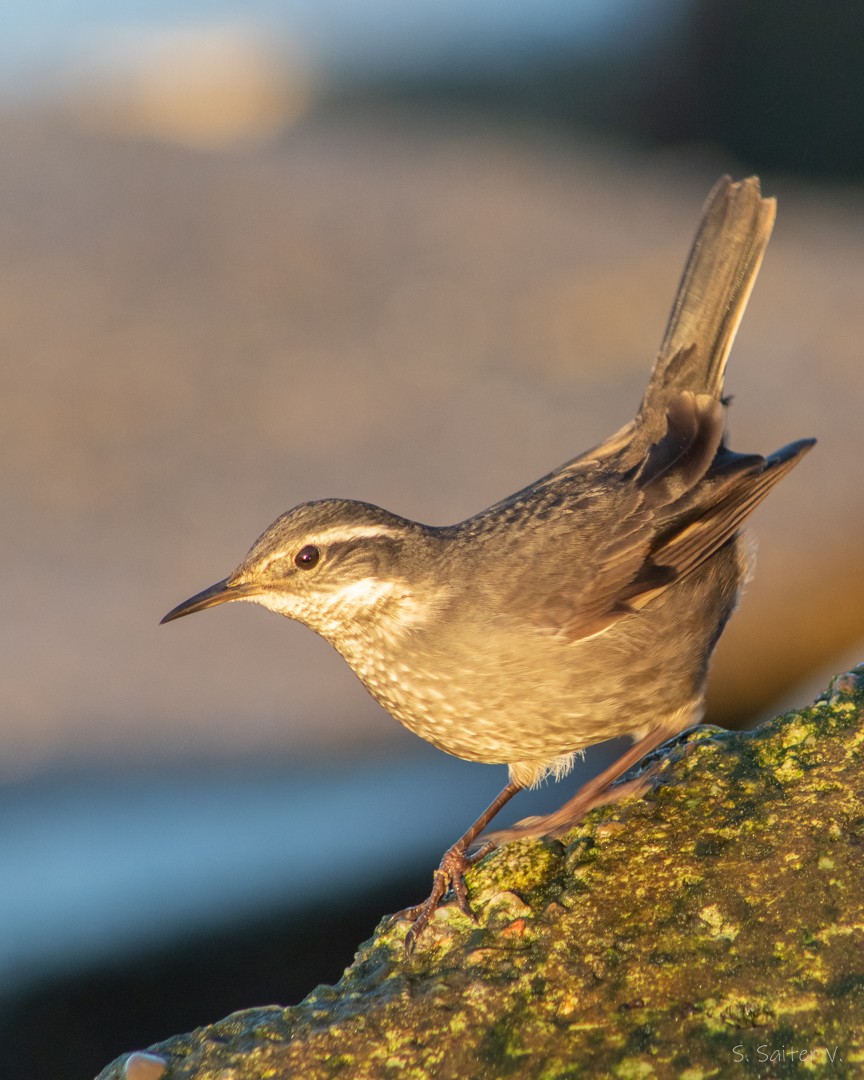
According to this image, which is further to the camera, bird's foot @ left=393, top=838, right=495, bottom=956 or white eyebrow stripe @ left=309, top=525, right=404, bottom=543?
white eyebrow stripe @ left=309, top=525, right=404, bottom=543

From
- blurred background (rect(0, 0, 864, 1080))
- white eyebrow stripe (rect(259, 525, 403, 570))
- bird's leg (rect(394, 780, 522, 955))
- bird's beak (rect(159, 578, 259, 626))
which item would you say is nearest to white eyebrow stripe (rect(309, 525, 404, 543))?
white eyebrow stripe (rect(259, 525, 403, 570))

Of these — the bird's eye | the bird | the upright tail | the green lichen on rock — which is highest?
the upright tail

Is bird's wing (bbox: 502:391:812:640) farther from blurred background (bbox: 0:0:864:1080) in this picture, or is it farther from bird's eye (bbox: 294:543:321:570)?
blurred background (bbox: 0:0:864:1080)

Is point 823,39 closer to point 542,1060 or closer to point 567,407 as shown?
point 567,407

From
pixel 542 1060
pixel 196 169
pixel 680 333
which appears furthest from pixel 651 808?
pixel 196 169

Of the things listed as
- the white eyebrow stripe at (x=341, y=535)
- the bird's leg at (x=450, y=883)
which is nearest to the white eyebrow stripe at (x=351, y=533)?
the white eyebrow stripe at (x=341, y=535)

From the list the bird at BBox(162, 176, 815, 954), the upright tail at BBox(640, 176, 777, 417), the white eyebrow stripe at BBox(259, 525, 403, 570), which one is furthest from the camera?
the upright tail at BBox(640, 176, 777, 417)
